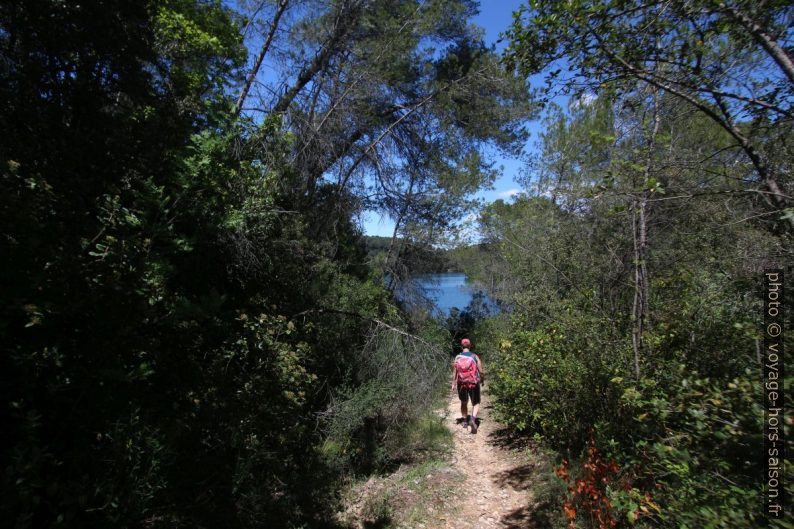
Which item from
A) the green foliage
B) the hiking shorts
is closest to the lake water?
the hiking shorts

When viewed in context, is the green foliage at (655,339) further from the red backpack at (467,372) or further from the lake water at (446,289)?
the lake water at (446,289)

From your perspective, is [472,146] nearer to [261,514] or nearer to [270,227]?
[270,227]

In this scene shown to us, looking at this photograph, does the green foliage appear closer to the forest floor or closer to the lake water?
the forest floor

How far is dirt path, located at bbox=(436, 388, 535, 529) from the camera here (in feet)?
16.5

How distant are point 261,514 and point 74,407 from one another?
250 centimetres

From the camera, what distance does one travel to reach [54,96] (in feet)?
11.8

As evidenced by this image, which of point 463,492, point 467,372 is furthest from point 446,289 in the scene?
point 463,492

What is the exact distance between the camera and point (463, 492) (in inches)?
227

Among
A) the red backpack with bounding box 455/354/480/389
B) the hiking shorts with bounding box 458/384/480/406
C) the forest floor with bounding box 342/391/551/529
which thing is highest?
the red backpack with bounding box 455/354/480/389

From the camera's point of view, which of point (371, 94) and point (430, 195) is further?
point (430, 195)

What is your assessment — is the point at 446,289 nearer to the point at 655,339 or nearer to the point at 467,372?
the point at 467,372

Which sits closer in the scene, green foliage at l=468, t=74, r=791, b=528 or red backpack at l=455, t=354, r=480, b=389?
green foliage at l=468, t=74, r=791, b=528

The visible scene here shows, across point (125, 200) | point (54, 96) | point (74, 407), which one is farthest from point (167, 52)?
point (74, 407)

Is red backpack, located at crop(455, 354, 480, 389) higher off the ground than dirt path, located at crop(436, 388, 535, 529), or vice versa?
red backpack, located at crop(455, 354, 480, 389)
